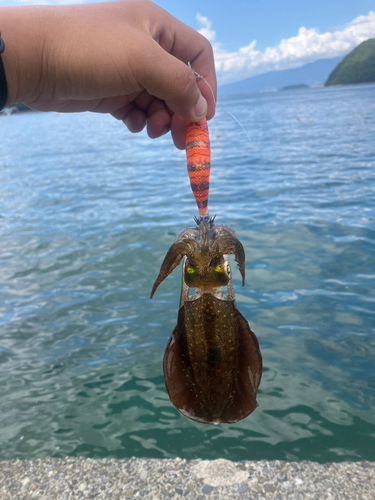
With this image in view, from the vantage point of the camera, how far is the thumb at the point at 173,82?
3158 mm

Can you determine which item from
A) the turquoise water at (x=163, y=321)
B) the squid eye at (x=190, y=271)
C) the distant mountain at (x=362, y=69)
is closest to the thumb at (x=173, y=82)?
the squid eye at (x=190, y=271)

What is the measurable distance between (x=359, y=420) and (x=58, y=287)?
760cm

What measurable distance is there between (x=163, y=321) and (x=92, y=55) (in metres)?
6.43

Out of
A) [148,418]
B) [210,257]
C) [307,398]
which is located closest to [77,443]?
[148,418]

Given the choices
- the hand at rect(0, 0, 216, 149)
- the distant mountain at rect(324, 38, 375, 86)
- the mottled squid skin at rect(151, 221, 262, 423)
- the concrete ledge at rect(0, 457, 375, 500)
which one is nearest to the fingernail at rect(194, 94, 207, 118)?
the hand at rect(0, 0, 216, 149)

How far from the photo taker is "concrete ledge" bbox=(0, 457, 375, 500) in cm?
480

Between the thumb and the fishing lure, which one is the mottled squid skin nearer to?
the fishing lure

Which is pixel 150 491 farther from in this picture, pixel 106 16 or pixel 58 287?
pixel 58 287

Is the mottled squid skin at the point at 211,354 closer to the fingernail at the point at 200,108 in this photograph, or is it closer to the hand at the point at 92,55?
the fingernail at the point at 200,108

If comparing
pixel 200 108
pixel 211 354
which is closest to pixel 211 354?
pixel 211 354

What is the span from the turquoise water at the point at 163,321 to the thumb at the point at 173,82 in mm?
4582

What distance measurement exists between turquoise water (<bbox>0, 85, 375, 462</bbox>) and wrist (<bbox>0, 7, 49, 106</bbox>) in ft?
16.3

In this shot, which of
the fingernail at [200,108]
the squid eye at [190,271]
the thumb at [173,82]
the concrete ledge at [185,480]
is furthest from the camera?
the concrete ledge at [185,480]

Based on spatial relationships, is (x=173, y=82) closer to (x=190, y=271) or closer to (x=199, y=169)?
(x=199, y=169)
